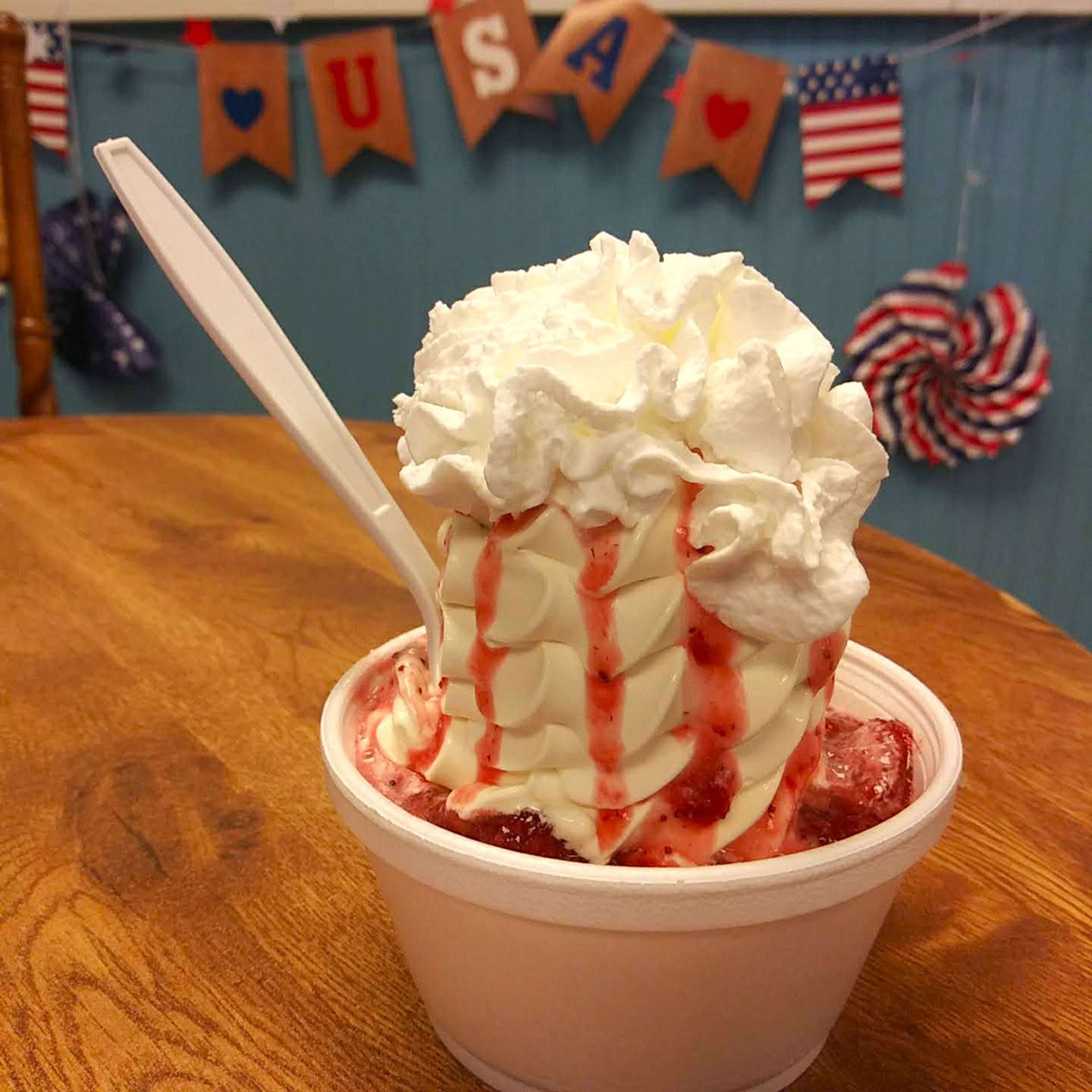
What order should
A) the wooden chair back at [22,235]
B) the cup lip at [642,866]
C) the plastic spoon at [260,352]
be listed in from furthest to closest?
the wooden chair back at [22,235] → the plastic spoon at [260,352] → the cup lip at [642,866]

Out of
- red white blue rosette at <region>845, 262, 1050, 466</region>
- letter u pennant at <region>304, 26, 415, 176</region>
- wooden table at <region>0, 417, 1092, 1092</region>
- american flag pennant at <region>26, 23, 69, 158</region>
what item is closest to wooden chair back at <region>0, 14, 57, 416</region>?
wooden table at <region>0, 417, 1092, 1092</region>

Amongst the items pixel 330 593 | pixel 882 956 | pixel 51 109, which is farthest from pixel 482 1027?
pixel 51 109

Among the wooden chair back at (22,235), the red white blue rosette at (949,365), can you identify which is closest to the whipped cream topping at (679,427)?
the wooden chair back at (22,235)

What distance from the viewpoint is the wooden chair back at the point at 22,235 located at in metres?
1.63

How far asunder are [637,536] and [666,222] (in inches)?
79.0

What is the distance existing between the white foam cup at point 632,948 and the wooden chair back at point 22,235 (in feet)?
4.67

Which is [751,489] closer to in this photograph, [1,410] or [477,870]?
[477,870]

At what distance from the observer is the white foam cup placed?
1.50ft

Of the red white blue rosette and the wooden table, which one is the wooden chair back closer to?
the wooden table

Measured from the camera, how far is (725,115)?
7.29ft

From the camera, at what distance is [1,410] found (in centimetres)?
306

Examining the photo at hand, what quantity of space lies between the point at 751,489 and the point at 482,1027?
0.89 ft

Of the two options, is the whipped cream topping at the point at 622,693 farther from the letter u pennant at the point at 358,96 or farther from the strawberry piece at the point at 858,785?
the letter u pennant at the point at 358,96

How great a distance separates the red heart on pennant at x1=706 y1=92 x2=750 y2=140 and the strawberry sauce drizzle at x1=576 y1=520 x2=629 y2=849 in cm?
191
